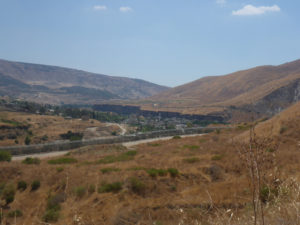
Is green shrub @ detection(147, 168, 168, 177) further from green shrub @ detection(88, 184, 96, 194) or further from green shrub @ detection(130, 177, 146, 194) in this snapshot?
green shrub @ detection(88, 184, 96, 194)

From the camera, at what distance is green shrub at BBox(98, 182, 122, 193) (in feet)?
39.6

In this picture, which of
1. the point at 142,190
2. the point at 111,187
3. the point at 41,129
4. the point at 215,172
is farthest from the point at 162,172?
the point at 41,129

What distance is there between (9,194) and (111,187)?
600cm

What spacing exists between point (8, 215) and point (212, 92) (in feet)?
639

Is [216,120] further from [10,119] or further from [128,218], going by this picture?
[128,218]

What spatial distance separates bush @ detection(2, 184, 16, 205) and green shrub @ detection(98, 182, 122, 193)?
5.01 metres

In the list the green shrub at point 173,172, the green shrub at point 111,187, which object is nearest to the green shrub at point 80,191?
the green shrub at point 111,187

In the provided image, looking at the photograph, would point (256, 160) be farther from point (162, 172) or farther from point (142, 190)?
point (162, 172)

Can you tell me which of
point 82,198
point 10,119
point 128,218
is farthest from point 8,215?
point 10,119

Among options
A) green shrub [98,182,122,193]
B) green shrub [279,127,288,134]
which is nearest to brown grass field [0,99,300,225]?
green shrub [98,182,122,193]

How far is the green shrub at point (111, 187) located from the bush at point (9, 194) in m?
5.01

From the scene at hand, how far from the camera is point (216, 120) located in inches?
3839

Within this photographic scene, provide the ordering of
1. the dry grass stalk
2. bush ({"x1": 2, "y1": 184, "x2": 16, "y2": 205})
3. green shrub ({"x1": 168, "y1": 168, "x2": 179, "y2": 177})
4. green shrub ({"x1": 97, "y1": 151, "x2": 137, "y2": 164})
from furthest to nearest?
green shrub ({"x1": 97, "y1": 151, "x2": 137, "y2": 164}) → green shrub ({"x1": 168, "y1": 168, "x2": 179, "y2": 177}) → bush ({"x1": 2, "y1": 184, "x2": 16, "y2": 205}) → the dry grass stalk

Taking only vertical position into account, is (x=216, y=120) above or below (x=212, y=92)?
below
